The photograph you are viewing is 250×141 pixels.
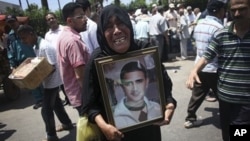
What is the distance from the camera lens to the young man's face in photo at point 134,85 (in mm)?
2057

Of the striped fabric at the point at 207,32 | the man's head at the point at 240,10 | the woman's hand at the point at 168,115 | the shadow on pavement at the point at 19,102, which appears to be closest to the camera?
the woman's hand at the point at 168,115

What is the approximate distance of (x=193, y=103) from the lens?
500 centimetres

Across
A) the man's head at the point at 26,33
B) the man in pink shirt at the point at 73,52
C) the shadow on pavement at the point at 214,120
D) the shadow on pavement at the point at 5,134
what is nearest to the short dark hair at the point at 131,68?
the man in pink shirt at the point at 73,52

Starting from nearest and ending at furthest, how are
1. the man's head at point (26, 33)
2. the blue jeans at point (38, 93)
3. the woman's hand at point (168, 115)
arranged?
the woman's hand at point (168, 115) < the man's head at point (26, 33) < the blue jeans at point (38, 93)

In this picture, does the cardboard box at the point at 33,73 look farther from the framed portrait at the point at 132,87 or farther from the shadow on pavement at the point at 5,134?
the framed portrait at the point at 132,87

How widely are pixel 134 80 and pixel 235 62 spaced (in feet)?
3.92

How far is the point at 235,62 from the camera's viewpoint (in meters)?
2.84

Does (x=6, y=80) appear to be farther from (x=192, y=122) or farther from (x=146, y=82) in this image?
(x=146, y=82)

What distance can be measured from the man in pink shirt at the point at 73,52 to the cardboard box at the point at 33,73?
3.59 ft

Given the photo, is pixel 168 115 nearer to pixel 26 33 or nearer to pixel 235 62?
pixel 235 62

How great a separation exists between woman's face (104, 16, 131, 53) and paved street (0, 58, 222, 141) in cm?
298

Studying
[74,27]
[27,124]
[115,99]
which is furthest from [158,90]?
[27,124]

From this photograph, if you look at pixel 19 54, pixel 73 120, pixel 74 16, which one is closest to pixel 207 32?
pixel 74 16

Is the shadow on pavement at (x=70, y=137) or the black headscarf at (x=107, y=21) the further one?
the shadow on pavement at (x=70, y=137)
